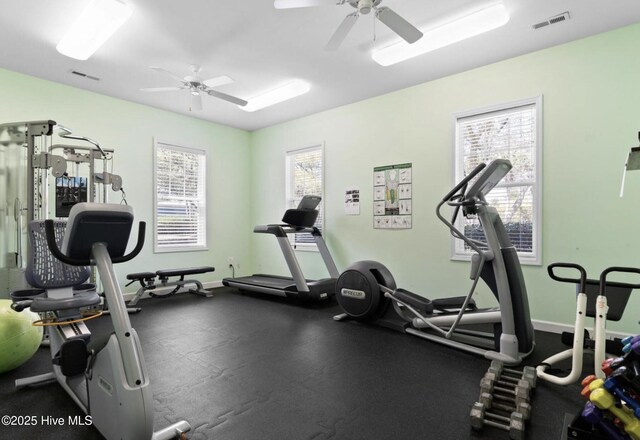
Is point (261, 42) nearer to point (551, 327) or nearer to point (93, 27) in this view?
point (93, 27)

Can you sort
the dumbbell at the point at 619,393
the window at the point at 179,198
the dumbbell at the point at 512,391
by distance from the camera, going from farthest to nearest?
the window at the point at 179,198, the dumbbell at the point at 512,391, the dumbbell at the point at 619,393

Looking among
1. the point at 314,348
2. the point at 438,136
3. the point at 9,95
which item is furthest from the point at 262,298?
the point at 9,95

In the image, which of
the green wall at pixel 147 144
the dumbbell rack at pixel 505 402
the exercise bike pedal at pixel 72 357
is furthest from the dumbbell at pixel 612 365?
the green wall at pixel 147 144

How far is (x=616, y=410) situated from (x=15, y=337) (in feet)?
11.6

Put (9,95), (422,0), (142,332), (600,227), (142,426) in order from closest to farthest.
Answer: (142,426) → (422,0) → (600,227) → (142,332) → (9,95)

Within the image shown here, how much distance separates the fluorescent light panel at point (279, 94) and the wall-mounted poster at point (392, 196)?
57.8 inches

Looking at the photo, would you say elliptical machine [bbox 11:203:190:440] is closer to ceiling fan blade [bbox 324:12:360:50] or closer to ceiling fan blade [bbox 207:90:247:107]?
ceiling fan blade [bbox 324:12:360:50]

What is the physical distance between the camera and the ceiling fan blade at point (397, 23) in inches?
89.8

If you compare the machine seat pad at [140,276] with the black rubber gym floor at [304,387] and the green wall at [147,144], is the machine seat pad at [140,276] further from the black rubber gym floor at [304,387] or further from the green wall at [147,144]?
the black rubber gym floor at [304,387]

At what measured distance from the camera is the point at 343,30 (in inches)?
98.2

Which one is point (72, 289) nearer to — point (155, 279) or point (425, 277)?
point (155, 279)

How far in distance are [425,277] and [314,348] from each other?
1870mm

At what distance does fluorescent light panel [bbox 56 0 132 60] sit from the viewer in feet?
8.57

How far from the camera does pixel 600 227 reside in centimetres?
308
